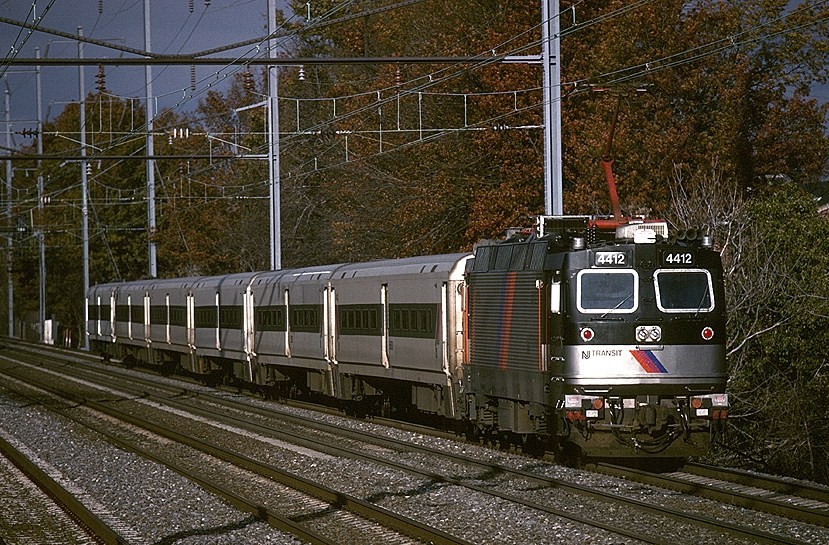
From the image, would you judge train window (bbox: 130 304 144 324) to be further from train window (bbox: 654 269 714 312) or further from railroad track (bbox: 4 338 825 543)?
train window (bbox: 654 269 714 312)

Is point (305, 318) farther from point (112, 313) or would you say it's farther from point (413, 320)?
point (112, 313)

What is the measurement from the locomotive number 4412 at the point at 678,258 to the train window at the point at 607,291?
44 cm

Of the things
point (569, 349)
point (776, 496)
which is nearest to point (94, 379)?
point (569, 349)

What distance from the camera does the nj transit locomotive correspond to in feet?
53.3

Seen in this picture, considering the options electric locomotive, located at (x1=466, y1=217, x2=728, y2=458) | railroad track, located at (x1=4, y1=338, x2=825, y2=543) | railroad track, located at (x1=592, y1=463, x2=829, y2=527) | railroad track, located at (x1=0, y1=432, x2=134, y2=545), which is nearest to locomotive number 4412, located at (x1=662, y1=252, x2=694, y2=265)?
electric locomotive, located at (x1=466, y1=217, x2=728, y2=458)

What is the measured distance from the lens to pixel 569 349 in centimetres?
1628

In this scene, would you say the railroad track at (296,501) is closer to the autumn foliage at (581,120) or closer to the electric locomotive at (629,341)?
the electric locomotive at (629,341)

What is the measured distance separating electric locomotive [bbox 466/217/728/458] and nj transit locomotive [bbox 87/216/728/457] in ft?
0.06

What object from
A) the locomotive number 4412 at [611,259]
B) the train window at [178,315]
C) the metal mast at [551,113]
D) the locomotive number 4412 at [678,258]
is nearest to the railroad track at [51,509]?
the locomotive number 4412 at [611,259]

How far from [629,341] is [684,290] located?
985mm

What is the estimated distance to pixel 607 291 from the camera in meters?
16.5

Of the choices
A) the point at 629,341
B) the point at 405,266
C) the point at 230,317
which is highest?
the point at 405,266

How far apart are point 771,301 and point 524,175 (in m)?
11.3

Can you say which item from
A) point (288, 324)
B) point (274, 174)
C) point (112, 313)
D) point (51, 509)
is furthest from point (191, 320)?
point (51, 509)
